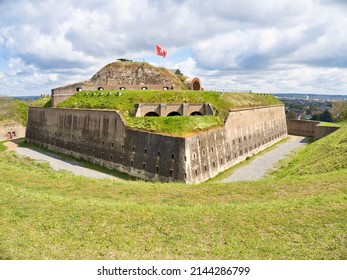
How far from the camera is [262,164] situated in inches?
1166

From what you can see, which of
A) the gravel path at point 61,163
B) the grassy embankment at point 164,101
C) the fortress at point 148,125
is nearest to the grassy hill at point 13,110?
the fortress at point 148,125

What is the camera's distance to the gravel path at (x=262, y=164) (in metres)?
24.4

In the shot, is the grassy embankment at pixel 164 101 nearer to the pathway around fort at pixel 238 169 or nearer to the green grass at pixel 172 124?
the green grass at pixel 172 124

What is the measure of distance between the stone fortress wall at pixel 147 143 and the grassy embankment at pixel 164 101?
94cm

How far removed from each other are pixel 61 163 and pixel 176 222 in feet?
71.3

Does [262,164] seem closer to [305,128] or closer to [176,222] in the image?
[176,222]

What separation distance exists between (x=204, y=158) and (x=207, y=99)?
11.7 metres

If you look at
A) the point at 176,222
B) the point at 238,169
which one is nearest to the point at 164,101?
the point at 238,169

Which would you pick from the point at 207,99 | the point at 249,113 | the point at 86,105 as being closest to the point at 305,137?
the point at 249,113

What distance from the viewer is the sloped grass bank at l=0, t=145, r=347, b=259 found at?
7773 mm

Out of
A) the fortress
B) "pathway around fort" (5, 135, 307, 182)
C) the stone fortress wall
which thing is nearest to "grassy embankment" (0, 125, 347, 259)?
the stone fortress wall

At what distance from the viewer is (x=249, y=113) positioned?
3488 centimetres

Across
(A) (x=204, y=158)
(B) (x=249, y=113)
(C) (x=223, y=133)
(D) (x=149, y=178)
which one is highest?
(B) (x=249, y=113)
